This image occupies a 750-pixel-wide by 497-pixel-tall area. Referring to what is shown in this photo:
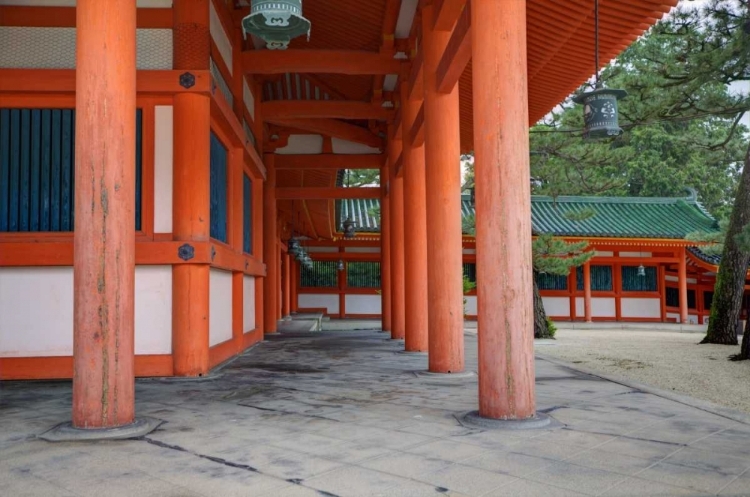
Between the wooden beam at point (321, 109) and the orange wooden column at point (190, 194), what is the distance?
5336 mm

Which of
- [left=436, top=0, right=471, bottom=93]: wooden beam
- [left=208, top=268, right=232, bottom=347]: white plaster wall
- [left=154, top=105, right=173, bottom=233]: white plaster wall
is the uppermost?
[left=436, top=0, right=471, bottom=93]: wooden beam

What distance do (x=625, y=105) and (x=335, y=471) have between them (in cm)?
1235

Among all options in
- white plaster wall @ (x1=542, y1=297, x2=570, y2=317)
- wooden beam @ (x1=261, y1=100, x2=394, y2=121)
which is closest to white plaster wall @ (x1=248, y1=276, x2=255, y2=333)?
wooden beam @ (x1=261, y1=100, x2=394, y2=121)

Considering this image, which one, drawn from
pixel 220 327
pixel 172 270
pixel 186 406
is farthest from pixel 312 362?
pixel 186 406

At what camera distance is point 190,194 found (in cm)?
685

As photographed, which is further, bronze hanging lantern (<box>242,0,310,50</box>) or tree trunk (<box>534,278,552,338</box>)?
tree trunk (<box>534,278,552,338</box>)

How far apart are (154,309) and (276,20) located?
3711 mm

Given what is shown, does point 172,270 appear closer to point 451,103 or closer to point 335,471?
point 451,103

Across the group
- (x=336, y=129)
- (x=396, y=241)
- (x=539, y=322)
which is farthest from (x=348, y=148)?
(x=539, y=322)

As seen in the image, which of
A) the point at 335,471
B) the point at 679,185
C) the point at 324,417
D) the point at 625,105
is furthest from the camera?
the point at 679,185

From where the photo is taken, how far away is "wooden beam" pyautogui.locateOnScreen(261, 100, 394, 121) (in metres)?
12.3

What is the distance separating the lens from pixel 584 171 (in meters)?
17.0

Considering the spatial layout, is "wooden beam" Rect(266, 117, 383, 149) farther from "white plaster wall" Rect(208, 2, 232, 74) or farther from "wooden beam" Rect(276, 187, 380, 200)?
"white plaster wall" Rect(208, 2, 232, 74)

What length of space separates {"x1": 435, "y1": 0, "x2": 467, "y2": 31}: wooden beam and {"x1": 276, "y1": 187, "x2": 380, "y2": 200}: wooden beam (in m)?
9.25
